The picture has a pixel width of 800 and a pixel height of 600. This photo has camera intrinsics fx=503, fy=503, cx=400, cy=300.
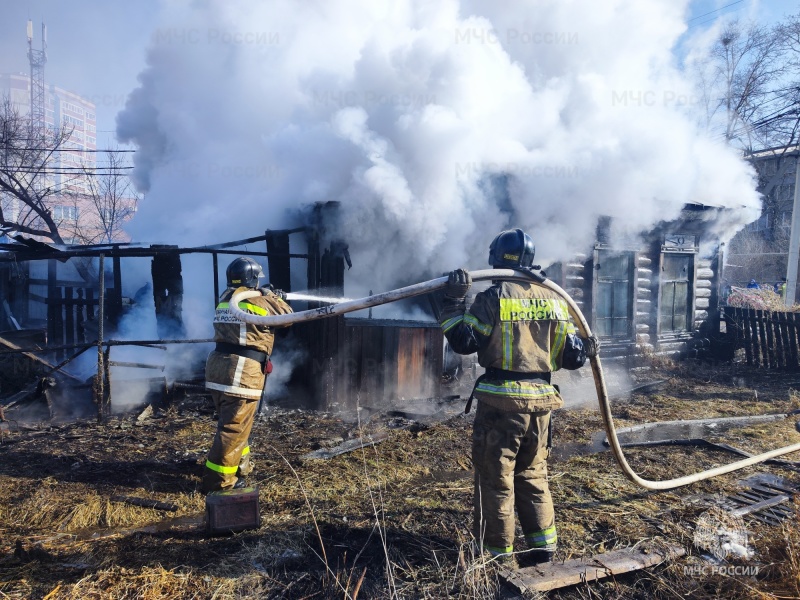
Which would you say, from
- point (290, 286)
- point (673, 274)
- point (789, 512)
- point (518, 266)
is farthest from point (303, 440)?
point (673, 274)

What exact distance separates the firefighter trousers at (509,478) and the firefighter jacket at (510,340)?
0.36 feet

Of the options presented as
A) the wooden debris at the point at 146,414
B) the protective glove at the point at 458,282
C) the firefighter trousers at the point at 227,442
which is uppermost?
the protective glove at the point at 458,282

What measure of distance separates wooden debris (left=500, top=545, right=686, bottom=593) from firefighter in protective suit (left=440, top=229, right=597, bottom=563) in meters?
0.16

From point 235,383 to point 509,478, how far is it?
2.33 m

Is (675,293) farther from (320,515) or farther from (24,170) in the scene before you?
(24,170)

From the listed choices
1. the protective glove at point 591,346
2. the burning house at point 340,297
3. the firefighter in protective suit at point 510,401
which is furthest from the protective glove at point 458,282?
the burning house at point 340,297

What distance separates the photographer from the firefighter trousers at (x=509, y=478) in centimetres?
295

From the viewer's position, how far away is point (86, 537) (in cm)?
347

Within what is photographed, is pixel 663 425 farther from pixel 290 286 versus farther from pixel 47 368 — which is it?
pixel 47 368

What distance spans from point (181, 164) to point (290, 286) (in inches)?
281

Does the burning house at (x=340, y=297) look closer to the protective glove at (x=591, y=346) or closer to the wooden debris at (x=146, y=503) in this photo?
the wooden debris at (x=146, y=503)

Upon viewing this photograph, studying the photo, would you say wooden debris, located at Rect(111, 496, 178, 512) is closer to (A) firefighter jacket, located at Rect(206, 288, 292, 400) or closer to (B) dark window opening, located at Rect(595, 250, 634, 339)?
(A) firefighter jacket, located at Rect(206, 288, 292, 400)

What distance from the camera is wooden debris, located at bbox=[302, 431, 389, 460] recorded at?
200 inches

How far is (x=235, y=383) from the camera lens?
4125 mm
